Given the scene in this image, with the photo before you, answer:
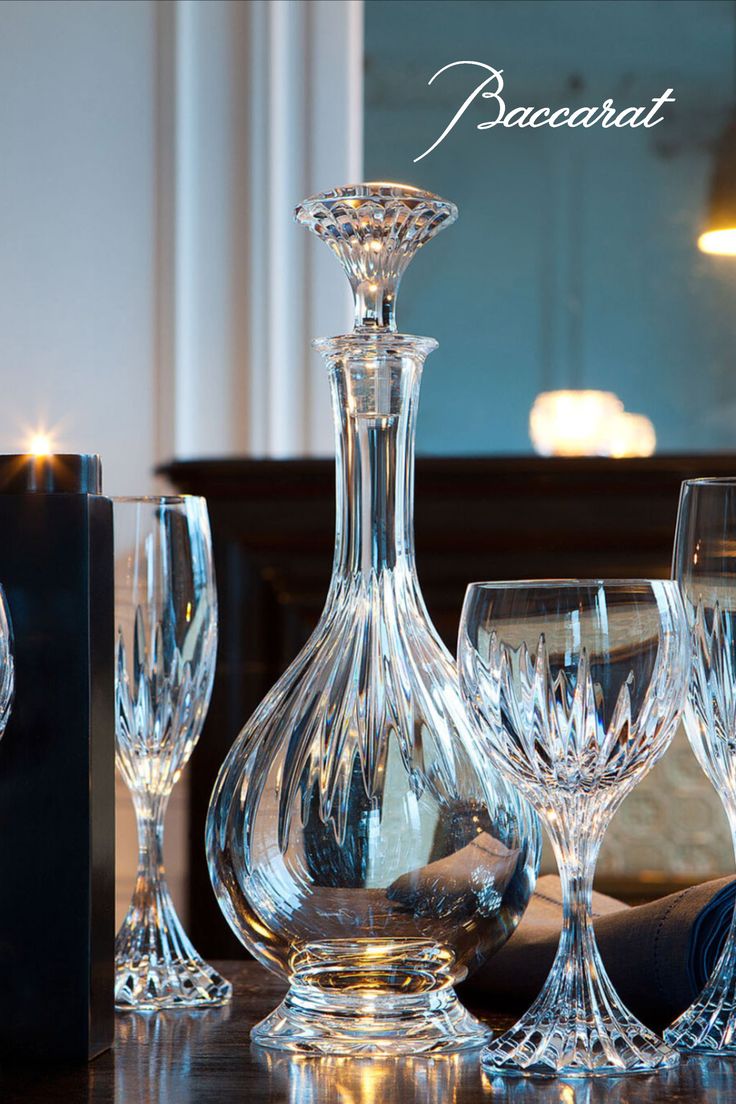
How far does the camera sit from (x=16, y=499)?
1.69ft

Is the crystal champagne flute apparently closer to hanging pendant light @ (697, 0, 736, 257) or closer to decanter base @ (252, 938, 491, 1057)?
decanter base @ (252, 938, 491, 1057)

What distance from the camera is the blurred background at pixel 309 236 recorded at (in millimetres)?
2156

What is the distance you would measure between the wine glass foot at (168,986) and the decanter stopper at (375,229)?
28cm

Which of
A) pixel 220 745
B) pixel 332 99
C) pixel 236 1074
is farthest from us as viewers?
pixel 332 99

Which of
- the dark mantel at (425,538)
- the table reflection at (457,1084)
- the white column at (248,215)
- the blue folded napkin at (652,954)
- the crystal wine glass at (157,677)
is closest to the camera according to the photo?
the table reflection at (457,1084)

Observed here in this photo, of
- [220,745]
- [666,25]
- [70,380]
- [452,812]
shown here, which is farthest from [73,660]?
[666,25]

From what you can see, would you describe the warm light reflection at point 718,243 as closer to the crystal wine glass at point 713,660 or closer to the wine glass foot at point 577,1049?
the crystal wine glass at point 713,660

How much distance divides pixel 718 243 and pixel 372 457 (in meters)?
1.79

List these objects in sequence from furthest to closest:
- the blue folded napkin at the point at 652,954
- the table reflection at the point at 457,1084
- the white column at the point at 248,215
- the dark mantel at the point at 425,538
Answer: the white column at the point at 248,215, the dark mantel at the point at 425,538, the blue folded napkin at the point at 652,954, the table reflection at the point at 457,1084

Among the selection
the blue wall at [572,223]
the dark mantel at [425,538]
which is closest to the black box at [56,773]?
the dark mantel at [425,538]

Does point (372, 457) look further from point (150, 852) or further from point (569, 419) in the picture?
point (569, 419)

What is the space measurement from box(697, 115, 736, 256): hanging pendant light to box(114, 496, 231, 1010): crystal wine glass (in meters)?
1.71

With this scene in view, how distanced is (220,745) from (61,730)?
1.54 m

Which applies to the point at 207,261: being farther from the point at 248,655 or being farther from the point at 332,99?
the point at 248,655
